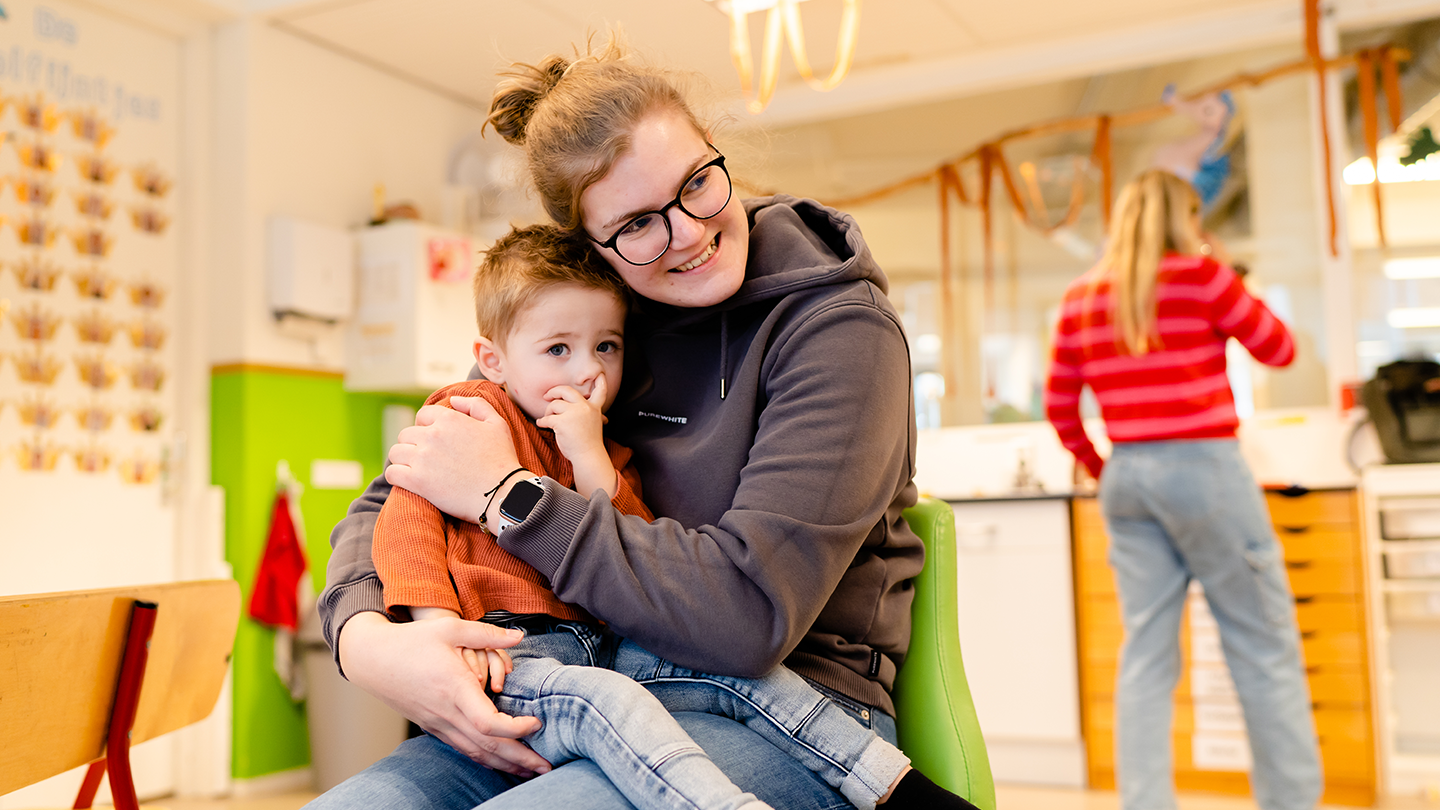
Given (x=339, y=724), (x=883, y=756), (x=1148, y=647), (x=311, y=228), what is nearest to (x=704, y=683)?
(x=883, y=756)

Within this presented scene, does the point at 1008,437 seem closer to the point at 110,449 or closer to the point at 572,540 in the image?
the point at 110,449

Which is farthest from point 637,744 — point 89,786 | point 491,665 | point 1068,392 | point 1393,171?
point 1393,171

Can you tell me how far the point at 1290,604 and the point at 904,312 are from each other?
7.43 feet

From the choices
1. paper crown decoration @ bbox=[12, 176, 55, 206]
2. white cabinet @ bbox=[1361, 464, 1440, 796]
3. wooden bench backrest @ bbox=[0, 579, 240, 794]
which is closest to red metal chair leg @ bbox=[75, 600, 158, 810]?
wooden bench backrest @ bbox=[0, 579, 240, 794]

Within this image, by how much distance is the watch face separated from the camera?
3.42ft

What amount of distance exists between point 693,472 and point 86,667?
797 mm

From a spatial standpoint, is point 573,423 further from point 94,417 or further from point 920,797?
point 94,417

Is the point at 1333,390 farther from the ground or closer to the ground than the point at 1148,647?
farther from the ground

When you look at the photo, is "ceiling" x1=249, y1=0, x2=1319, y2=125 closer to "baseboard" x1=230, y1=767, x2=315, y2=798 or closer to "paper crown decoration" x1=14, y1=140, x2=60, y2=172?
"paper crown decoration" x1=14, y1=140, x2=60, y2=172

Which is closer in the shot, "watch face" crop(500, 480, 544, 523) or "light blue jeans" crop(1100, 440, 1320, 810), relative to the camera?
"watch face" crop(500, 480, 544, 523)

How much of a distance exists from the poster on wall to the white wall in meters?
0.17

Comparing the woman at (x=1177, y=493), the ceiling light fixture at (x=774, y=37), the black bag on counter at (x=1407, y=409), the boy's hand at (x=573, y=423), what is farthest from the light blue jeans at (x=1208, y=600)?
the boy's hand at (x=573, y=423)

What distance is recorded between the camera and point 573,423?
3.84ft

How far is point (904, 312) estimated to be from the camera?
15.2 ft
